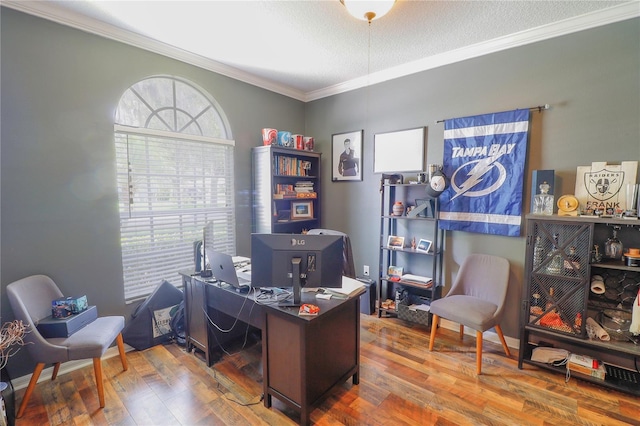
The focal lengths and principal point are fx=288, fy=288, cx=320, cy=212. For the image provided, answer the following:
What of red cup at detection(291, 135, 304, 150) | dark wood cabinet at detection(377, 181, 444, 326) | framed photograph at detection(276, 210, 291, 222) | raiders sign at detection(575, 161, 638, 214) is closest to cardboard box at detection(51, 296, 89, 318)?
framed photograph at detection(276, 210, 291, 222)

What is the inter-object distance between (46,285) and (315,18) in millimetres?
2890

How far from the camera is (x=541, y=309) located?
7.54 ft

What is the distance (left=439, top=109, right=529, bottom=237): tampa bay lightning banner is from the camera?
2.55 metres

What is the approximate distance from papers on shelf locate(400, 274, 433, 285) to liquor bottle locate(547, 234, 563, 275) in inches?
41.1

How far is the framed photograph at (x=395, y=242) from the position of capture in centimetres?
325

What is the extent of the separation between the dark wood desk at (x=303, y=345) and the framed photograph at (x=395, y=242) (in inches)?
51.9

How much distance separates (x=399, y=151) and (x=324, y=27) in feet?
4.99

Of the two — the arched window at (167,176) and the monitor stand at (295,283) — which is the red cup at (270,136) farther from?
the monitor stand at (295,283)

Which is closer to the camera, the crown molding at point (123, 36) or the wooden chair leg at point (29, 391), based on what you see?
the wooden chair leg at point (29, 391)

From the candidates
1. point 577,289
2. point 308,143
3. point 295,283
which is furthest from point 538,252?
point 308,143

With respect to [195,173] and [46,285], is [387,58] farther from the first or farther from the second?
[46,285]

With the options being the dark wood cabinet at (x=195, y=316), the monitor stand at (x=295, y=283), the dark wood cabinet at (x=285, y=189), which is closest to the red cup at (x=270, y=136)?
the dark wood cabinet at (x=285, y=189)

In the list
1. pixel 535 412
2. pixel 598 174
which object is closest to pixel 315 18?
pixel 598 174

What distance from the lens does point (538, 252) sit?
229 cm
